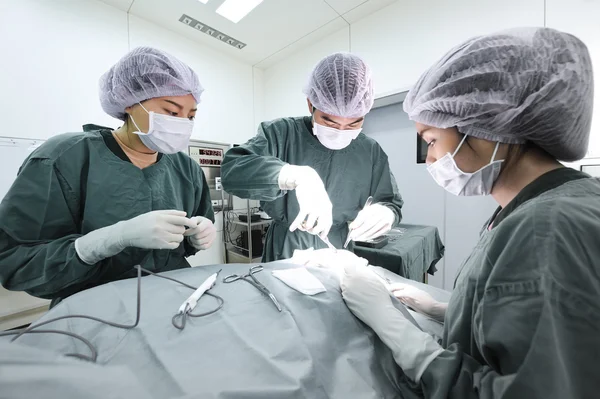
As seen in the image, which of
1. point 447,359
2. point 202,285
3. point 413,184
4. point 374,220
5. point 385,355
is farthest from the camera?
point 413,184

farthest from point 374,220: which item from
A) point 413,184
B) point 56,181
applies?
point 413,184

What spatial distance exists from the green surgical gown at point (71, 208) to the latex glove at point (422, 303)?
917 millimetres

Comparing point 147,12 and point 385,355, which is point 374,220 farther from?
point 147,12

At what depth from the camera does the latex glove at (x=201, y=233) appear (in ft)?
3.20

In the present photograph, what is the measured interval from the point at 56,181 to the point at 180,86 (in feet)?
1.76

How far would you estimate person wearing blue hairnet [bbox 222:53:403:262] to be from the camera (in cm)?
106

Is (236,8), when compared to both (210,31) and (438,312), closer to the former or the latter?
(210,31)

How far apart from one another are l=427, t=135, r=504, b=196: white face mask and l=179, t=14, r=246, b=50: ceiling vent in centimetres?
278

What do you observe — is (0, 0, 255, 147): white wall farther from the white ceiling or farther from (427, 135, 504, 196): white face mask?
(427, 135, 504, 196): white face mask

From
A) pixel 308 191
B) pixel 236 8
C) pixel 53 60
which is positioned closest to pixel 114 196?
pixel 308 191

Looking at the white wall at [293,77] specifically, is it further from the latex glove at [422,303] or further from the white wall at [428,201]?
the latex glove at [422,303]

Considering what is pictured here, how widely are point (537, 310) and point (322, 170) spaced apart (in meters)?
1.01

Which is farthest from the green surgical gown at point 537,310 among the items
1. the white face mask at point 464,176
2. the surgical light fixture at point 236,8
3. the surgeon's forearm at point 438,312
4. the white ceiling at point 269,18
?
the surgical light fixture at point 236,8

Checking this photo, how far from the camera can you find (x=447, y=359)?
1.56 ft
